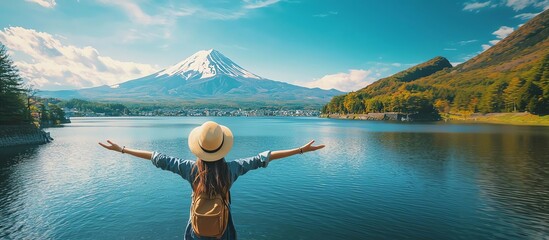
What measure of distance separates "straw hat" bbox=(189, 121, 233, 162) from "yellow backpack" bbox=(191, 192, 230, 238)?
564mm

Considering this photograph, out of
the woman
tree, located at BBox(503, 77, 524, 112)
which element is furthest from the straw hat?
tree, located at BBox(503, 77, 524, 112)

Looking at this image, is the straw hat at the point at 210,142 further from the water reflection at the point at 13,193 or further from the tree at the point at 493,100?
the tree at the point at 493,100

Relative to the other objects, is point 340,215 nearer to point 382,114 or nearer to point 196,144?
point 196,144

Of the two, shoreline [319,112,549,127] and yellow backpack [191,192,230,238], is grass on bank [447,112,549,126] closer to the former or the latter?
shoreline [319,112,549,127]

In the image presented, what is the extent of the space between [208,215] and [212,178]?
48 cm

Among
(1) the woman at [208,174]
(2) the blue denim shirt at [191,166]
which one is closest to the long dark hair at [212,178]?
(1) the woman at [208,174]

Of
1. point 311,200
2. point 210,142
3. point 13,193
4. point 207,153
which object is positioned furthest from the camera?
point 13,193

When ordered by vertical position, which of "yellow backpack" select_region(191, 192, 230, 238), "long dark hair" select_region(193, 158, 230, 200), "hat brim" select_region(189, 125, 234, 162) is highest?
"hat brim" select_region(189, 125, 234, 162)

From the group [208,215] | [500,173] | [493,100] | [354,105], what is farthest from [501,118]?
[208,215]

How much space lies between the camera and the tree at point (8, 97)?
157 ft

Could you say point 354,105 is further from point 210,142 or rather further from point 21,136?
point 210,142

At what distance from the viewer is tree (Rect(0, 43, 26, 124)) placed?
1881 inches

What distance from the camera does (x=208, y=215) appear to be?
425 centimetres

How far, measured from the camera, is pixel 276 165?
30484 millimetres
